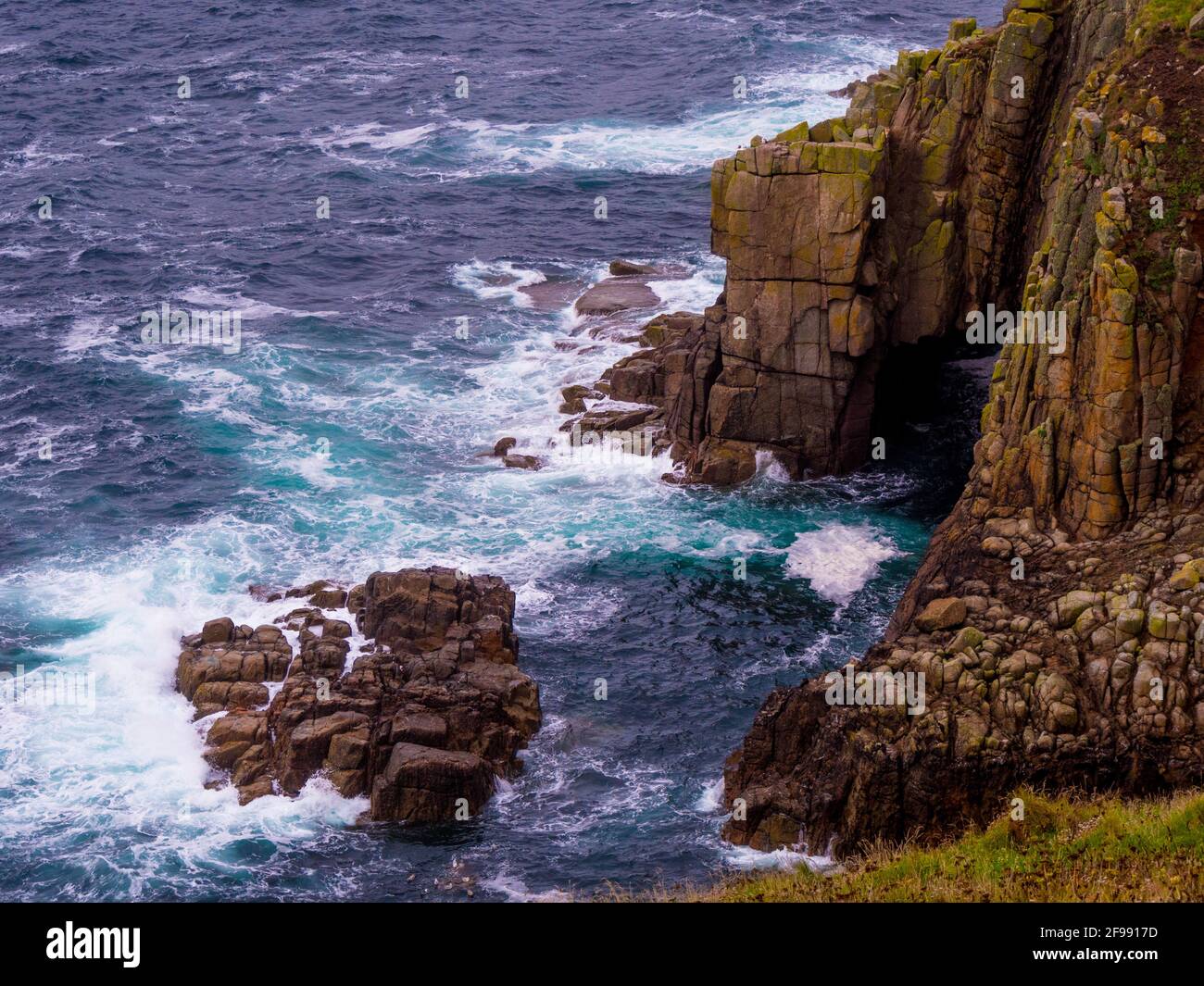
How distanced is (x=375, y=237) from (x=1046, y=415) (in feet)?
192

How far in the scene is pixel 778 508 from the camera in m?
64.8

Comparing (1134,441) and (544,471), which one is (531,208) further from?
(1134,441)

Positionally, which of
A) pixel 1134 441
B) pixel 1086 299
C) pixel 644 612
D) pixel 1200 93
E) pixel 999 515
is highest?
pixel 1200 93

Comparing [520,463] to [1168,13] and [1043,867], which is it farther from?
[1043,867]

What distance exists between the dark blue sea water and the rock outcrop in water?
1090 millimetres

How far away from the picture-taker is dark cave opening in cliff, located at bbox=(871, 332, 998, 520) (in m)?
66.6

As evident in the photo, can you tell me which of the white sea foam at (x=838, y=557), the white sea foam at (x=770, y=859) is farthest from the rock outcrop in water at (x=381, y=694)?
the white sea foam at (x=838, y=557)

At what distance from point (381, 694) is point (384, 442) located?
927 inches

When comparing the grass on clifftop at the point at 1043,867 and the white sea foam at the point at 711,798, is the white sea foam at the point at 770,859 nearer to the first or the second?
the white sea foam at the point at 711,798

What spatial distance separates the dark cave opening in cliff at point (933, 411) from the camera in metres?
66.6

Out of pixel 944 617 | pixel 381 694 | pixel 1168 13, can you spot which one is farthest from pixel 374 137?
pixel 944 617

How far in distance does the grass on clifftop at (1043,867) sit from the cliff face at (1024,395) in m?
4.86

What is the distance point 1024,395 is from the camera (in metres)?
49.2
